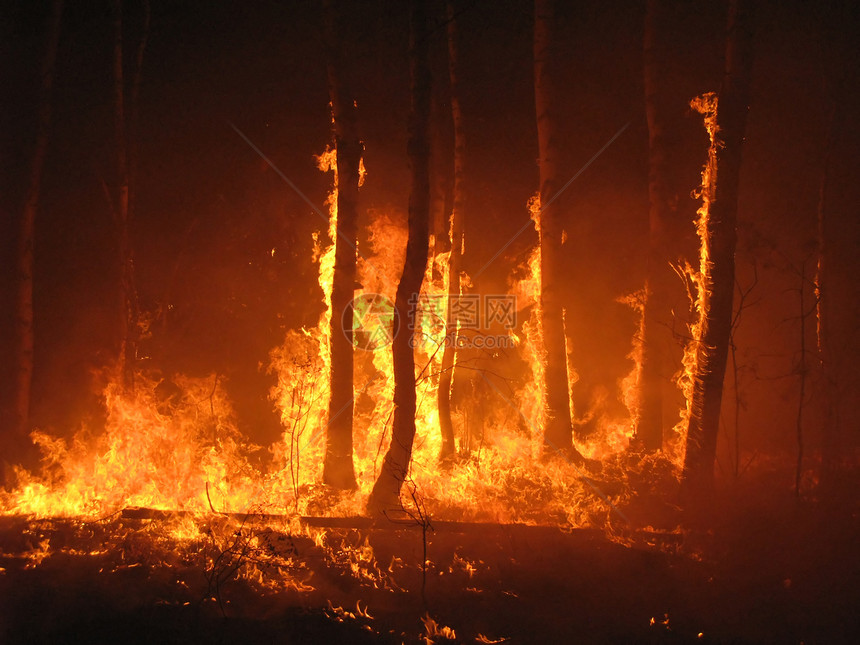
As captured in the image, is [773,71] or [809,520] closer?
[809,520]

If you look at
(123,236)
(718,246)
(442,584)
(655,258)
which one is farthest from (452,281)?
(123,236)

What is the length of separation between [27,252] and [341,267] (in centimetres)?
653

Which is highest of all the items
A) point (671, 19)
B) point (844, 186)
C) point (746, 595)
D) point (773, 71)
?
point (671, 19)

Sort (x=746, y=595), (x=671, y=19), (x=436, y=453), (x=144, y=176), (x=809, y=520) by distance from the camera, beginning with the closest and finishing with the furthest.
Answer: (x=746, y=595), (x=809, y=520), (x=436, y=453), (x=671, y=19), (x=144, y=176)

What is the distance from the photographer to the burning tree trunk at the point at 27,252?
405 inches

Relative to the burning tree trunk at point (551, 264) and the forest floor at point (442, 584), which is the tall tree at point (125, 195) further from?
the burning tree trunk at point (551, 264)

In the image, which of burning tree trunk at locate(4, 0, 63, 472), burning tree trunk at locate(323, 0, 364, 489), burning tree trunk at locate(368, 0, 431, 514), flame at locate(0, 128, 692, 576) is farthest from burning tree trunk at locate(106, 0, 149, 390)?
burning tree trunk at locate(368, 0, 431, 514)

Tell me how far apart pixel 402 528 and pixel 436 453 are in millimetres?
3631

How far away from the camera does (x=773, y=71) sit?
1193 centimetres

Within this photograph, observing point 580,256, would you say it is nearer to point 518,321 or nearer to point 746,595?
point 518,321

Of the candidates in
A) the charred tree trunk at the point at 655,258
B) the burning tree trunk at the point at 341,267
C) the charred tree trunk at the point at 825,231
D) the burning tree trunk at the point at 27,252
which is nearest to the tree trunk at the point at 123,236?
the burning tree trunk at the point at 27,252

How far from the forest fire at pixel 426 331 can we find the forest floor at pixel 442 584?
0.13 ft

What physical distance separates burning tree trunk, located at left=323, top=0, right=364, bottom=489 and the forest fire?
0.05 meters

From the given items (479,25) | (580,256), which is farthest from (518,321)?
(479,25)
